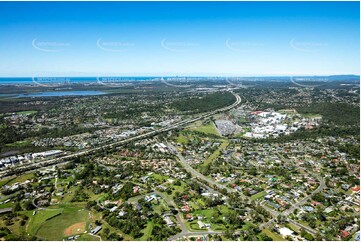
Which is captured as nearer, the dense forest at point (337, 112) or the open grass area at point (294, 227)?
the open grass area at point (294, 227)

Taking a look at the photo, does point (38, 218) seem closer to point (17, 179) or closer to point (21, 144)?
point (17, 179)

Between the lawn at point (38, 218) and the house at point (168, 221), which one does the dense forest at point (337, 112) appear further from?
the lawn at point (38, 218)

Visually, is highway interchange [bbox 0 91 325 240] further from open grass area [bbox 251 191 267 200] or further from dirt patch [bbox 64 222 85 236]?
dirt patch [bbox 64 222 85 236]

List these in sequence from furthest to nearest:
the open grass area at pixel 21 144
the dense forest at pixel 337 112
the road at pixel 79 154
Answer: the dense forest at pixel 337 112 < the open grass area at pixel 21 144 < the road at pixel 79 154

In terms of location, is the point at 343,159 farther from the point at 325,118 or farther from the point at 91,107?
the point at 91,107

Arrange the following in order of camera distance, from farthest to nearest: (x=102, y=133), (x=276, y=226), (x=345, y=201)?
(x=102, y=133)
(x=345, y=201)
(x=276, y=226)

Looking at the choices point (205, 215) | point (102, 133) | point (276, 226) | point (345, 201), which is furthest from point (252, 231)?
point (102, 133)
